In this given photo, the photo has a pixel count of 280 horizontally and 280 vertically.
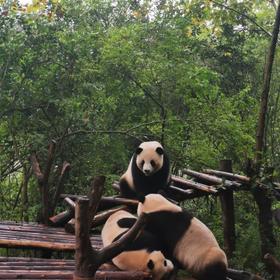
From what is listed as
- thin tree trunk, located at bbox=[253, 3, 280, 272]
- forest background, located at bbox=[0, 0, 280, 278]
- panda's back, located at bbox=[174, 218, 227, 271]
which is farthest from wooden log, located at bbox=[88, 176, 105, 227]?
forest background, located at bbox=[0, 0, 280, 278]

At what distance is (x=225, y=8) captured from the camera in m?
6.53

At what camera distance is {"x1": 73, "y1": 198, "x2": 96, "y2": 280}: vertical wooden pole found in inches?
87.8

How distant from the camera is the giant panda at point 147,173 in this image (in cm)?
505

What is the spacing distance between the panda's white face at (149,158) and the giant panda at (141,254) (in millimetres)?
1471

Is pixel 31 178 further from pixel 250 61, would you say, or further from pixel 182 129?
pixel 250 61

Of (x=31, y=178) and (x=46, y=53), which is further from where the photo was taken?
(x=31, y=178)

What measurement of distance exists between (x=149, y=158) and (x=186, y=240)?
1.85m

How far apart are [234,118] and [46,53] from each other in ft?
10.6

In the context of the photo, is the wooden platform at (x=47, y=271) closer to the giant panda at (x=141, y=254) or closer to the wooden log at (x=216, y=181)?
the giant panda at (x=141, y=254)

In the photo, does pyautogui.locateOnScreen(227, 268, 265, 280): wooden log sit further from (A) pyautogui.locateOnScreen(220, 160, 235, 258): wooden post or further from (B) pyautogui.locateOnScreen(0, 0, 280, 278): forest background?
(B) pyautogui.locateOnScreen(0, 0, 280, 278): forest background

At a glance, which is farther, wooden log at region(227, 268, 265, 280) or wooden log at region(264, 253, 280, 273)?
wooden log at region(227, 268, 265, 280)

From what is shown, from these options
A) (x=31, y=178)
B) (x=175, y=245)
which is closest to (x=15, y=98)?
(x=31, y=178)

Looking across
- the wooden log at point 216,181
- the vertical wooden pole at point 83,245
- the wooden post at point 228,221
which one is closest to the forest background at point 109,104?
the wooden post at point 228,221

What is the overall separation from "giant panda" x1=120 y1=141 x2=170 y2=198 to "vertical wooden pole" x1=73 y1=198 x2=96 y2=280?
104 inches
